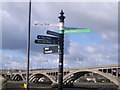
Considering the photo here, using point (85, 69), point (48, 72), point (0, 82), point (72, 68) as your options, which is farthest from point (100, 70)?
point (0, 82)

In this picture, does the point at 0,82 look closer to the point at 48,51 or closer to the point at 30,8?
the point at 48,51

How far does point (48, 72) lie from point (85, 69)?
24285 mm

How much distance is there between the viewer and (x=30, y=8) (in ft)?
47.6

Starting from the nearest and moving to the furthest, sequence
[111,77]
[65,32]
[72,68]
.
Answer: [65,32] < [111,77] < [72,68]

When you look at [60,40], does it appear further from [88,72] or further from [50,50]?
[88,72]

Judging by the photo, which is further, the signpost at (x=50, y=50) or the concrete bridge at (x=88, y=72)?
the concrete bridge at (x=88, y=72)

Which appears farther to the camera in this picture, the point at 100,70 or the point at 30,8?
the point at 100,70

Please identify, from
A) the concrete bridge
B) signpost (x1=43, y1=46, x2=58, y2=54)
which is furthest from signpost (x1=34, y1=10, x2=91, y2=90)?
the concrete bridge

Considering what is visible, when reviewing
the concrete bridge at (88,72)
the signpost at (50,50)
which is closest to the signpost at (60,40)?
the signpost at (50,50)

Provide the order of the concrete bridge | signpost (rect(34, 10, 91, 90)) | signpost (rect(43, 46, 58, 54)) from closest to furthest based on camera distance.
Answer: signpost (rect(34, 10, 91, 90)) → signpost (rect(43, 46, 58, 54)) → the concrete bridge

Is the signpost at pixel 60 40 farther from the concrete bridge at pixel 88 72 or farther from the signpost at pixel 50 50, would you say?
the concrete bridge at pixel 88 72

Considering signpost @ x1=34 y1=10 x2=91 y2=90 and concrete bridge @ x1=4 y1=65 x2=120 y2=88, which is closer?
signpost @ x1=34 y1=10 x2=91 y2=90

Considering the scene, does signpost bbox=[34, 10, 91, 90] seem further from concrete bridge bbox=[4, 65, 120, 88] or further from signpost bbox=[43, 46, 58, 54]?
concrete bridge bbox=[4, 65, 120, 88]

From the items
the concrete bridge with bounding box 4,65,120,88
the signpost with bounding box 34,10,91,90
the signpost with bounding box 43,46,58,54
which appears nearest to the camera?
the signpost with bounding box 34,10,91,90
